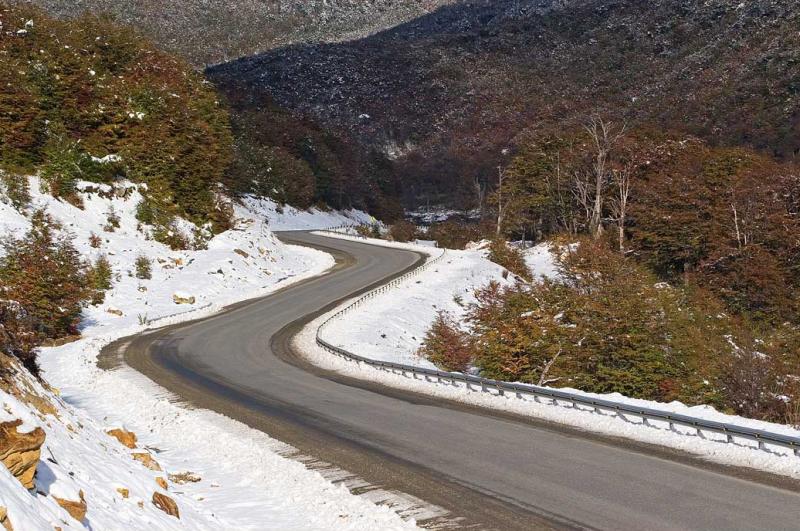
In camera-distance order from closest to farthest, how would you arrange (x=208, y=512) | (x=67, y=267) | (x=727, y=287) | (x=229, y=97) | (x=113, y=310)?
(x=208, y=512) < (x=67, y=267) < (x=113, y=310) < (x=727, y=287) < (x=229, y=97)

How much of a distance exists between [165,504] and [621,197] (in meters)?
51.8

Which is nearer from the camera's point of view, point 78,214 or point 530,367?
point 530,367

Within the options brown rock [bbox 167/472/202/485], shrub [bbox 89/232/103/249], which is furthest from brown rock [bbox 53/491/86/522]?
shrub [bbox 89/232/103/249]

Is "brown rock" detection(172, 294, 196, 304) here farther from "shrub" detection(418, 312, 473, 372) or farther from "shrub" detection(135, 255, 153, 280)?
"shrub" detection(418, 312, 473, 372)

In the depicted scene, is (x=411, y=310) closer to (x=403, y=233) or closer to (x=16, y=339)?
(x=16, y=339)

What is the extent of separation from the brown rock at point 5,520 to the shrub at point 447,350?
22.7 m

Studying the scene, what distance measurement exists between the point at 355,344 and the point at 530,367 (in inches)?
298

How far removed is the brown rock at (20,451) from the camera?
643 cm

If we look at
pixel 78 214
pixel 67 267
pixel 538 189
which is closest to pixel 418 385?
pixel 67 267

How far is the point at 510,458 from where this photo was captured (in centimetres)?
1198

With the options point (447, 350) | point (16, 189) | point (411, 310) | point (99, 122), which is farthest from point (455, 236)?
point (447, 350)

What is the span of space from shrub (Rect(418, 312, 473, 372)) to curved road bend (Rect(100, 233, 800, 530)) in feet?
22.0

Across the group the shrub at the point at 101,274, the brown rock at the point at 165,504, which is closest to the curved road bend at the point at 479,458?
the brown rock at the point at 165,504

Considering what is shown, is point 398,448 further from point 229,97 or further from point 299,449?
point 229,97
